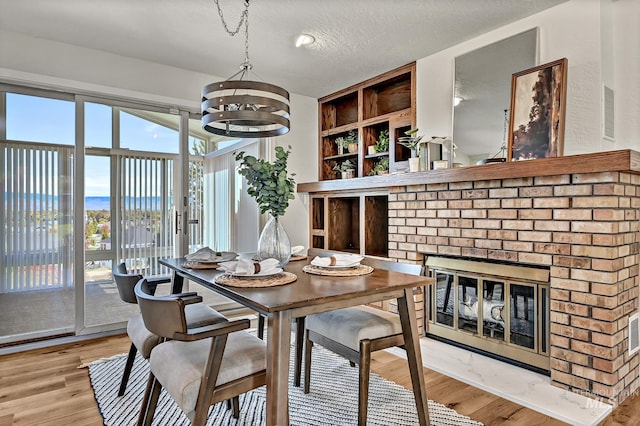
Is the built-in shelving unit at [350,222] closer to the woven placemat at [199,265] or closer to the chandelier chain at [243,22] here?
the chandelier chain at [243,22]

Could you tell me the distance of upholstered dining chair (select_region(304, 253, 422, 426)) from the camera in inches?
67.2

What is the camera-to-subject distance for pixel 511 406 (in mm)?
2006

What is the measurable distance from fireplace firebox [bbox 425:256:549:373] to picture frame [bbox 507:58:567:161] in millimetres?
768

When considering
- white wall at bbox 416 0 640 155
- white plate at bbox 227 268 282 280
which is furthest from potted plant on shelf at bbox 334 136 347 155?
white plate at bbox 227 268 282 280

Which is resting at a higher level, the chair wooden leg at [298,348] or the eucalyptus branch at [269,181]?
the eucalyptus branch at [269,181]

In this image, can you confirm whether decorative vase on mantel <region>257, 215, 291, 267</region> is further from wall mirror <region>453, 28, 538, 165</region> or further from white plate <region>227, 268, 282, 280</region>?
wall mirror <region>453, 28, 538, 165</region>

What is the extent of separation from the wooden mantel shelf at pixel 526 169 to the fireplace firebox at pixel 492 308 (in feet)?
2.05

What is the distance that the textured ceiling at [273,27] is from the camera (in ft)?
7.94

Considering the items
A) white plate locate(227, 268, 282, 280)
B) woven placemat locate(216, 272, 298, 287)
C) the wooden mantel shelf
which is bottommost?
woven placemat locate(216, 272, 298, 287)

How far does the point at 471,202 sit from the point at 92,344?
3.15 m

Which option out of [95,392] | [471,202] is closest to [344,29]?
[471,202]

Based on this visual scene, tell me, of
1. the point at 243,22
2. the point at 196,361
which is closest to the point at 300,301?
the point at 196,361

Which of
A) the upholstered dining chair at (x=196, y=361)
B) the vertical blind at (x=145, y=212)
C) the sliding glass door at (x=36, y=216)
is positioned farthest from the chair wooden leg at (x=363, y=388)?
the sliding glass door at (x=36, y=216)

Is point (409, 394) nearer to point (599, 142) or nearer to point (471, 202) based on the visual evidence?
point (471, 202)
